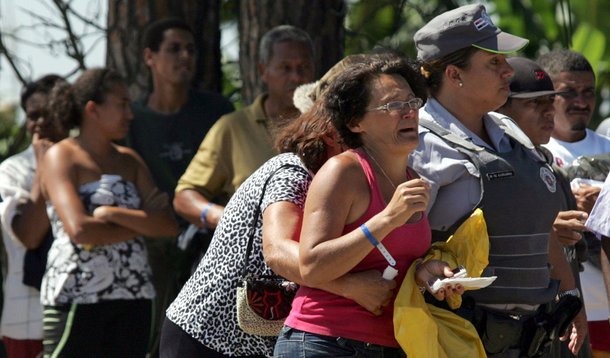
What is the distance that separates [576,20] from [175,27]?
15.3 ft

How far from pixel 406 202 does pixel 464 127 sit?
0.92 m

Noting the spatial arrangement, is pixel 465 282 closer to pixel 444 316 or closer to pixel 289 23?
pixel 444 316

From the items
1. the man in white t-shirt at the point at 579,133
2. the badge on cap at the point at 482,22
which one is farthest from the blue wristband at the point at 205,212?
the badge on cap at the point at 482,22

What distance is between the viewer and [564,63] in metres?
6.11

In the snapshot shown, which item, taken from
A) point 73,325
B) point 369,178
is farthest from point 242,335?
point 73,325

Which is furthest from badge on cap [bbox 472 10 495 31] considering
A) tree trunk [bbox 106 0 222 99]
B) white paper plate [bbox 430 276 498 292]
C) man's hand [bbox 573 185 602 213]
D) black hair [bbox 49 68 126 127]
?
tree trunk [bbox 106 0 222 99]

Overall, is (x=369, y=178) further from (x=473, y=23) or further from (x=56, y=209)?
(x=56, y=209)

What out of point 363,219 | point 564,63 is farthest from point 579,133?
point 363,219

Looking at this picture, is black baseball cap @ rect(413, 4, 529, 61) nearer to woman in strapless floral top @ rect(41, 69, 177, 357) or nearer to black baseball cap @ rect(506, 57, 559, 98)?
black baseball cap @ rect(506, 57, 559, 98)

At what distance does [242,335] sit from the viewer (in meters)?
4.27

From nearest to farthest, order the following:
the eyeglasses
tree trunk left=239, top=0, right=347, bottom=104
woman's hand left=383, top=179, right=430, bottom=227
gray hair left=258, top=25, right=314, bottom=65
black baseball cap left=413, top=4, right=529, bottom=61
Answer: woman's hand left=383, top=179, right=430, bottom=227 → the eyeglasses → black baseball cap left=413, top=4, right=529, bottom=61 → gray hair left=258, top=25, right=314, bottom=65 → tree trunk left=239, top=0, right=347, bottom=104

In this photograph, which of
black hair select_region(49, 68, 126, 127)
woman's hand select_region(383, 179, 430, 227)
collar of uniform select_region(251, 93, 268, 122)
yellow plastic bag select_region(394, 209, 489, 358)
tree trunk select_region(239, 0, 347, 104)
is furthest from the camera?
tree trunk select_region(239, 0, 347, 104)

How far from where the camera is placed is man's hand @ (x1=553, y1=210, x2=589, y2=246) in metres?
4.86

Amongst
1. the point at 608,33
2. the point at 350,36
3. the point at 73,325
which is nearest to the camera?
the point at 73,325
